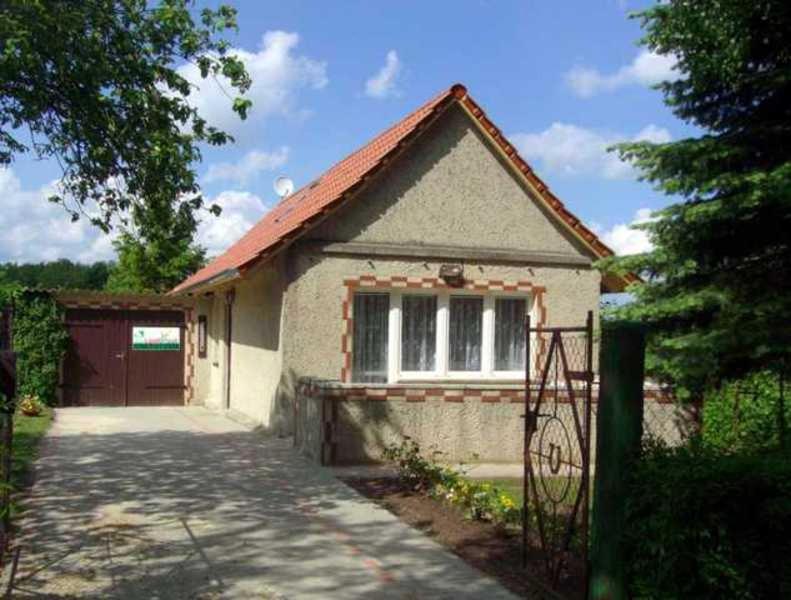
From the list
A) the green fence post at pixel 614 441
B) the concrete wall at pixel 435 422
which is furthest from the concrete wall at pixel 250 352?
the green fence post at pixel 614 441

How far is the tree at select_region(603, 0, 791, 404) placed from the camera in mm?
10602

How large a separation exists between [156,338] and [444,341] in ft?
31.1

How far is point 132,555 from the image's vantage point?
691cm

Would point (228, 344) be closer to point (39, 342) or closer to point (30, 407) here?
point (30, 407)

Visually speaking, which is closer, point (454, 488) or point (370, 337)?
point (454, 488)

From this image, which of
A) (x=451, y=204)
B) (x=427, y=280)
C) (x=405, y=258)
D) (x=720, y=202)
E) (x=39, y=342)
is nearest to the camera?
(x=720, y=202)

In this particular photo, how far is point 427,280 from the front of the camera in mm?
14586

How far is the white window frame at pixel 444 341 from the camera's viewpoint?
1439cm

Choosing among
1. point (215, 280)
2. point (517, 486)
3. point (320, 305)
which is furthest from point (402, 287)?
point (517, 486)

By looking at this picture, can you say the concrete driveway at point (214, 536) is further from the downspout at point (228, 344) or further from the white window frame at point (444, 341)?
the downspout at point (228, 344)

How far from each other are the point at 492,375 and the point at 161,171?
7669mm

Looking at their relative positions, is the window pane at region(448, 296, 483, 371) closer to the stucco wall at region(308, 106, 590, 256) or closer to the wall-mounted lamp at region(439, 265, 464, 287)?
the wall-mounted lamp at region(439, 265, 464, 287)

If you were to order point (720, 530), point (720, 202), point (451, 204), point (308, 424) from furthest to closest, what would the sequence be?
point (451, 204) → point (308, 424) → point (720, 202) → point (720, 530)

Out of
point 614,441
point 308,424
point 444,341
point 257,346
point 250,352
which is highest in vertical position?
point 444,341
